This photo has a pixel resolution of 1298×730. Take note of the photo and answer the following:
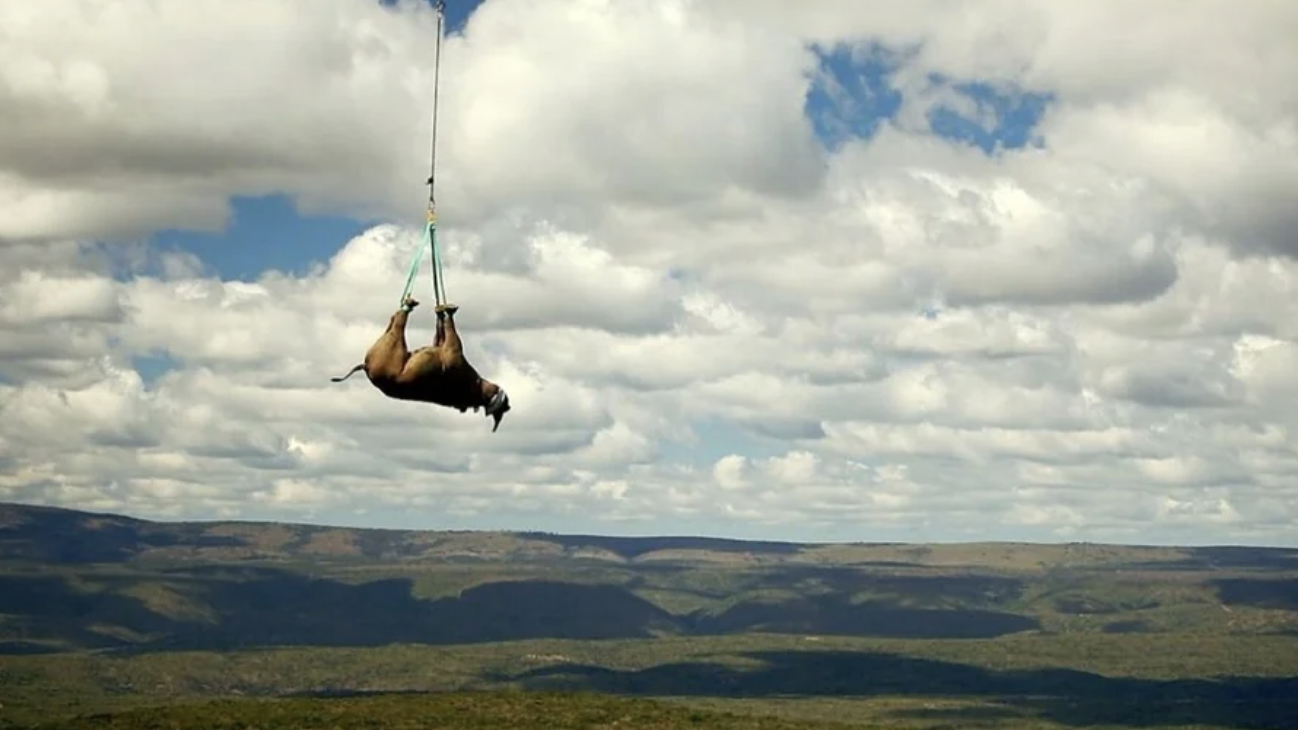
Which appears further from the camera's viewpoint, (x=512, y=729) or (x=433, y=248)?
(x=512, y=729)

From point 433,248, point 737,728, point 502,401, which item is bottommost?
point 737,728

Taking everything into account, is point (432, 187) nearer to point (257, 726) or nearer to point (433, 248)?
point (433, 248)

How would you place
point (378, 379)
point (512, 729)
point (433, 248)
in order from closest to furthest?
point (433, 248)
point (378, 379)
point (512, 729)

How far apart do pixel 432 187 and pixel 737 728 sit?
176216mm

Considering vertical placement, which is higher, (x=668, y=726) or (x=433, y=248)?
(x=433, y=248)

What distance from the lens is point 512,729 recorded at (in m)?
190

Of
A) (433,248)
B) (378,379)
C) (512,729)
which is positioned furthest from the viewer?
(512,729)

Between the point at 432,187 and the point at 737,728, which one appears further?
the point at 737,728

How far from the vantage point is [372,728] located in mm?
193125

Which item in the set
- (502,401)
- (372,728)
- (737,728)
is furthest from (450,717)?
(502,401)

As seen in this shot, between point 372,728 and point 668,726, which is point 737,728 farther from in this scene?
point 372,728

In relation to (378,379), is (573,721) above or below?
below

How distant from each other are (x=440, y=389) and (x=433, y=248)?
3.27 m

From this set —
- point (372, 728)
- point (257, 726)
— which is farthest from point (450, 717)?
point (257, 726)
